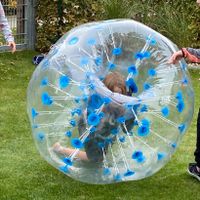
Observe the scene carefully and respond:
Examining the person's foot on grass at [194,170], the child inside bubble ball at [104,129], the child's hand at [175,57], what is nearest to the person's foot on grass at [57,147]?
the child inside bubble ball at [104,129]

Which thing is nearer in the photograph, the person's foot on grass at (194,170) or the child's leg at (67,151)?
the child's leg at (67,151)

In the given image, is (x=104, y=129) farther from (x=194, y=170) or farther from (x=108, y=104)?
(x=194, y=170)

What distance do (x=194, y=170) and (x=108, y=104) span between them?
3.58 feet

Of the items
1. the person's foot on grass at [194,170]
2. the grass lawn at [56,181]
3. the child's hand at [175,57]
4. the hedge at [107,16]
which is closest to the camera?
the child's hand at [175,57]

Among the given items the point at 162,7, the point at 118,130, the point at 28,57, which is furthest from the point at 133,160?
the point at 162,7

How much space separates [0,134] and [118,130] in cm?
171

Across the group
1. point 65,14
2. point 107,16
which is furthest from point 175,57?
point 65,14

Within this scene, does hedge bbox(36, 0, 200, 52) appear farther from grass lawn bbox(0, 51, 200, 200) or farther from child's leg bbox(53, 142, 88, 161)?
child's leg bbox(53, 142, 88, 161)

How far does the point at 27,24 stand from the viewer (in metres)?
8.72

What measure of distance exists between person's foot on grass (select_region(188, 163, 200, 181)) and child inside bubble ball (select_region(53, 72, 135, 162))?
88 centimetres

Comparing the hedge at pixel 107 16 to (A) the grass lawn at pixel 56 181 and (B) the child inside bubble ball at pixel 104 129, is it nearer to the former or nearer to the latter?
(A) the grass lawn at pixel 56 181

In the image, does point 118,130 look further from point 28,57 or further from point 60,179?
point 28,57

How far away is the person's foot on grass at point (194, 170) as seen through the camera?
3.97 meters

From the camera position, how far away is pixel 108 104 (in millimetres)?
3252
